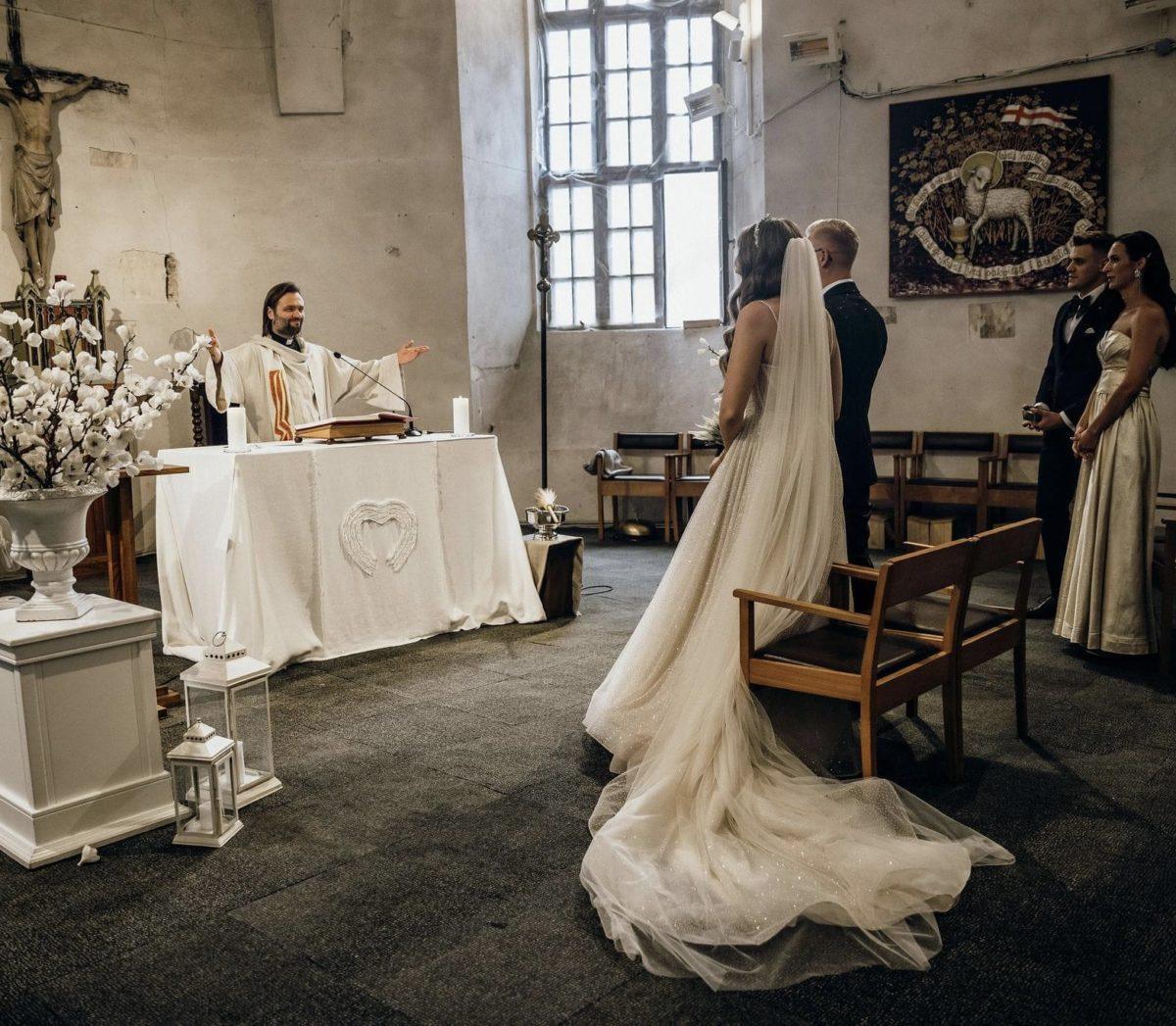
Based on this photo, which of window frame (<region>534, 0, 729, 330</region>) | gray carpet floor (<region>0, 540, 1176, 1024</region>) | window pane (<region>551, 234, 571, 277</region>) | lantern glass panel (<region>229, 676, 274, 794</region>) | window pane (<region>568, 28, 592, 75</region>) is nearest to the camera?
gray carpet floor (<region>0, 540, 1176, 1024</region>)

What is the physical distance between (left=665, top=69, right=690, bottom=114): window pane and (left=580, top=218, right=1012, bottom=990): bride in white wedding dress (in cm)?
626

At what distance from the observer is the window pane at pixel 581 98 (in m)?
9.07

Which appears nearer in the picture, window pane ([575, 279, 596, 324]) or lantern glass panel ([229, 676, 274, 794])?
lantern glass panel ([229, 676, 274, 794])

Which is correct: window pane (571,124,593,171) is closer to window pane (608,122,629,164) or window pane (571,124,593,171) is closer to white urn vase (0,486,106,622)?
window pane (608,122,629,164)

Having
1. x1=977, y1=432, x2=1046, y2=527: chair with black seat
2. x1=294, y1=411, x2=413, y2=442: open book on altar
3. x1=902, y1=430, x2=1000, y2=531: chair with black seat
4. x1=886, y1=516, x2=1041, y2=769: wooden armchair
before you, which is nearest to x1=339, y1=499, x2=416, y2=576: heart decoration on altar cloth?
x1=294, y1=411, x2=413, y2=442: open book on altar

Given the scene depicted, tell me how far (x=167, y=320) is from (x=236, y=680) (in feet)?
18.5

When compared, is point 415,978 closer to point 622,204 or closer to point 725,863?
point 725,863

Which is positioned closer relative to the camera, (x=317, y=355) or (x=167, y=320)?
(x=317, y=355)

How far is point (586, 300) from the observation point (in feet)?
30.3

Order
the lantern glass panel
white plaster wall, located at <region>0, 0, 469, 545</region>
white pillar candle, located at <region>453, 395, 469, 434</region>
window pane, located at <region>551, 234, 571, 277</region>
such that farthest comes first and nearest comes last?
window pane, located at <region>551, 234, 571, 277</region>, white plaster wall, located at <region>0, 0, 469, 545</region>, white pillar candle, located at <region>453, 395, 469, 434</region>, the lantern glass panel

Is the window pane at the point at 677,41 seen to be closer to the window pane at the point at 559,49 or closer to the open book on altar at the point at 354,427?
the window pane at the point at 559,49

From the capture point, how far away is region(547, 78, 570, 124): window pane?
9.11 metres

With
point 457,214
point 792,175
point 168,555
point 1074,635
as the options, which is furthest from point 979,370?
point 168,555

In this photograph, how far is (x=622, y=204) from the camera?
913 centimetres
